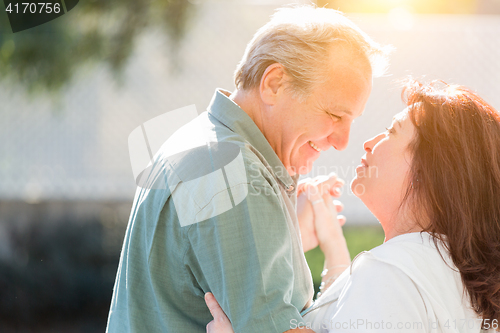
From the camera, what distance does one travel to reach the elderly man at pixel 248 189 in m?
→ 1.17

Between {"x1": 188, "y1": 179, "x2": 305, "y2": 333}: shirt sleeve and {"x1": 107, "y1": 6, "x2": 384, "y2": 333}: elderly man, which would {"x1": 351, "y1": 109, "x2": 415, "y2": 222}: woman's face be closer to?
{"x1": 107, "y1": 6, "x2": 384, "y2": 333}: elderly man

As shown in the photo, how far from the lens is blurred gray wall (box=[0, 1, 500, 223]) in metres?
4.04

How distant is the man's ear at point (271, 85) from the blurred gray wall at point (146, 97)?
252 centimetres

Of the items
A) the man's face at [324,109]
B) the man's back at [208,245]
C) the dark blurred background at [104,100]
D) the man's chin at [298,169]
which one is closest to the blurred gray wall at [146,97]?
the dark blurred background at [104,100]

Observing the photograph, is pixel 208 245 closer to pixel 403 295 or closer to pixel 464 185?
pixel 403 295

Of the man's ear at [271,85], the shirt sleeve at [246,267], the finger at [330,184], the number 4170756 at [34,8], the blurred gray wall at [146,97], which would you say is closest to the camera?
the shirt sleeve at [246,267]

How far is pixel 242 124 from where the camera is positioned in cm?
152

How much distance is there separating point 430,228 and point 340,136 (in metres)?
0.56

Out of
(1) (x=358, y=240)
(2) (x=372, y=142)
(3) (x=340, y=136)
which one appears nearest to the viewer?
(2) (x=372, y=142)

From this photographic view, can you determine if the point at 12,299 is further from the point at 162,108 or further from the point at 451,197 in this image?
the point at 451,197

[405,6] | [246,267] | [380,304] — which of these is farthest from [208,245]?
[405,6]

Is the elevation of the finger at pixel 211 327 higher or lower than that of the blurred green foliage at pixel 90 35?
lower

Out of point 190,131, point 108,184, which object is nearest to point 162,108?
point 108,184

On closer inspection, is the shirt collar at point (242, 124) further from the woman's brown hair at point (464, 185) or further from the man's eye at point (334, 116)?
the woman's brown hair at point (464, 185)
